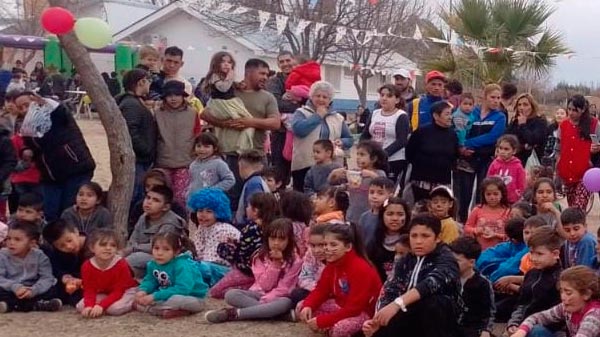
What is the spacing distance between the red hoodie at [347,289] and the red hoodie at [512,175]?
7.99ft

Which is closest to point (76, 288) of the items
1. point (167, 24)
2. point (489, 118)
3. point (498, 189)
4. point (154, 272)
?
point (154, 272)

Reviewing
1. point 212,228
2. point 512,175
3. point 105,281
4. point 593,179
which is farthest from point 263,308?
point 593,179

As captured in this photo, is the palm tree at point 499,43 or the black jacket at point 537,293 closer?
the black jacket at point 537,293

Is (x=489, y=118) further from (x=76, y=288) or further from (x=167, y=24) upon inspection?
(x=167, y=24)

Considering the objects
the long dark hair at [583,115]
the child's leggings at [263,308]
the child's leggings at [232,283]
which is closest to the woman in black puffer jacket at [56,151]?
the child's leggings at [232,283]

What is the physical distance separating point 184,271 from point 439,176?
2.63m

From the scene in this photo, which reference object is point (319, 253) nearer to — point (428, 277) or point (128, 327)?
point (428, 277)

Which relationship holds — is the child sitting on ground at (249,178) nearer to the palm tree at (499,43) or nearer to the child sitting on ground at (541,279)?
the child sitting on ground at (541,279)

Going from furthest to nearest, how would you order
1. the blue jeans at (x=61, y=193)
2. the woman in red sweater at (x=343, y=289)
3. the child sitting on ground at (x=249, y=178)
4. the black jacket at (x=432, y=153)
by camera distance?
the black jacket at (x=432, y=153) < the blue jeans at (x=61, y=193) < the child sitting on ground at (x=249, y=178) < the woman in red sweater at (x=343, y=289)

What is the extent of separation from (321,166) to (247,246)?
1.33 m

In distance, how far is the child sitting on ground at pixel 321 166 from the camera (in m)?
7.44

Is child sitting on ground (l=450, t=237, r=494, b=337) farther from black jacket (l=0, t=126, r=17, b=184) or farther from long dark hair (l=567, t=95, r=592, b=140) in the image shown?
long dark hair (l=567, t=95, r=592, b=140)

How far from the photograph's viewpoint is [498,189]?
22.0 feet

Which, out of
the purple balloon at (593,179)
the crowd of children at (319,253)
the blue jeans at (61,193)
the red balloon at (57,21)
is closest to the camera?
the crowd of children at (319,253)
